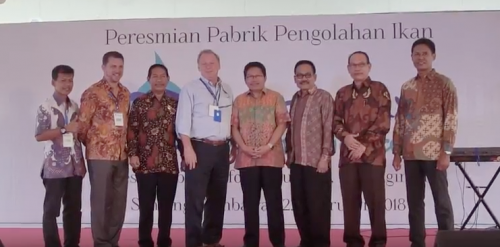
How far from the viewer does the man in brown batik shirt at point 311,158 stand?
3.64m

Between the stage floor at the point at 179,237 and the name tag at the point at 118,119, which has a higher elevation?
the name tag at the point at 118,119

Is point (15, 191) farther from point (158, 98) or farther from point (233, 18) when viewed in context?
point (233, 18)

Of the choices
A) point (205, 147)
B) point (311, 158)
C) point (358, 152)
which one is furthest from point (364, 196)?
point (205, 147)

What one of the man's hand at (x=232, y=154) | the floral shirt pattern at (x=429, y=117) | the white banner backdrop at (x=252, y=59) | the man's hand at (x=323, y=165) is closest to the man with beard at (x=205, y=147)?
the man's hand at (x=232, y=154)

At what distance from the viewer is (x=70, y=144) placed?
3.78m

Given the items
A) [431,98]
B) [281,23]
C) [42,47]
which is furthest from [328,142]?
[42,47]

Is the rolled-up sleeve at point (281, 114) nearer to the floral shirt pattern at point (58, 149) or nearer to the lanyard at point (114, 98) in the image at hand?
the lanyard at point (114, 98)

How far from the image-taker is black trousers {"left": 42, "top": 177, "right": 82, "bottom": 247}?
12.2 ft

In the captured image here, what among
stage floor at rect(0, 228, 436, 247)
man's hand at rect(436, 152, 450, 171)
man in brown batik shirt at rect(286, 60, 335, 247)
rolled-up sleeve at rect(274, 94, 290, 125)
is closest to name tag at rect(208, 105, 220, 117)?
rolled-up sleeve at rect(274, 94, 290, 125)

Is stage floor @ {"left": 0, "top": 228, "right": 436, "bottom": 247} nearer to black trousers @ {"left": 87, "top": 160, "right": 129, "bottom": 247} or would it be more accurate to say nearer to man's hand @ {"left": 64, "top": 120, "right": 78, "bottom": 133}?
black trousers @ {"left": 87, "top": 160, "right": 129, "bottom": 247}

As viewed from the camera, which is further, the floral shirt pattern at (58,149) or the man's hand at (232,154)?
the man's hand at (232,154)

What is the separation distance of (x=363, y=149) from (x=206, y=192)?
1.14m

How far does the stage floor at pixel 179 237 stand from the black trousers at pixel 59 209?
362mm

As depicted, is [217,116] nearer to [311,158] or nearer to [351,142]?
[311,158]
